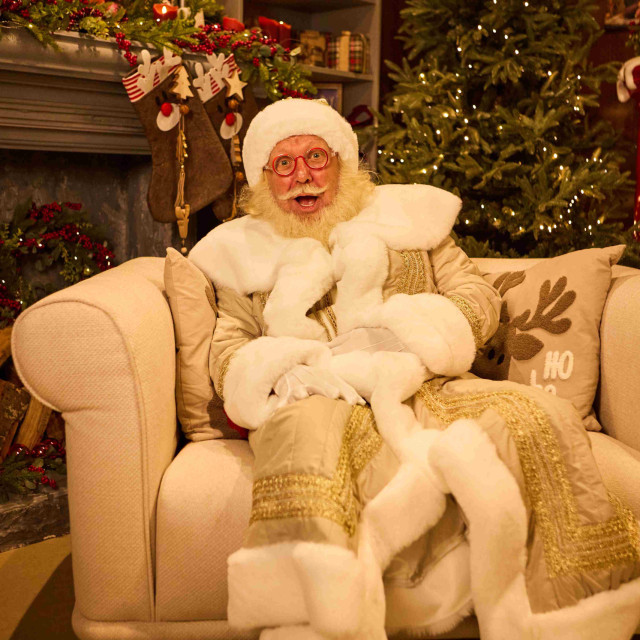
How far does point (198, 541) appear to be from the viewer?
4.90 ft

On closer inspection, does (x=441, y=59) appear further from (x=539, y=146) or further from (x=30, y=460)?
(x=30, y=460)

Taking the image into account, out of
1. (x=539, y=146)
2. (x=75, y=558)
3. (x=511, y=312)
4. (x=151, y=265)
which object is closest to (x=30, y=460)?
(x=151, y=265)

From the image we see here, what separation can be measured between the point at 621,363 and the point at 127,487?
1.22 m

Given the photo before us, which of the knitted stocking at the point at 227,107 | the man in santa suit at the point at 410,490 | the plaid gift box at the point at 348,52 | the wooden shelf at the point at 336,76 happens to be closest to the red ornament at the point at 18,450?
the man in santa suit at the point at 410,490

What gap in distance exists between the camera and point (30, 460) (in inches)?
97.5

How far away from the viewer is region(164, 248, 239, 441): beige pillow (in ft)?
5.80

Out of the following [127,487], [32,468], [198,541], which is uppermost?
[127,487]

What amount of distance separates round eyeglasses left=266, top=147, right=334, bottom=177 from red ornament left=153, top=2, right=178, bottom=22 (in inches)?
43.3

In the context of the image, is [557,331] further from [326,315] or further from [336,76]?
[336,76]

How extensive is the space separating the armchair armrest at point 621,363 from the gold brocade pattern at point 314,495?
742 mm

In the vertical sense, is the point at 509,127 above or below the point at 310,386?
above

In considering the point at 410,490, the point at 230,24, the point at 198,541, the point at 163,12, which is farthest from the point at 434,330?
the point at 230,24

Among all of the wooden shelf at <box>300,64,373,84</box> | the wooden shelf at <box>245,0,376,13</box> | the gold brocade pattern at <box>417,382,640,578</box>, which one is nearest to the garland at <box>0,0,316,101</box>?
the wooden shelf at <box>300,64,373,84</box>

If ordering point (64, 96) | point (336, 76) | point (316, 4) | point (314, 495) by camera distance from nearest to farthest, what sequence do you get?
1. point (314, 495)
2. point (64, 96)
3. point (336, 76)
4. point (316, 4)
